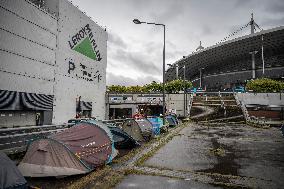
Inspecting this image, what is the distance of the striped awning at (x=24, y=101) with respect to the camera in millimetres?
23686

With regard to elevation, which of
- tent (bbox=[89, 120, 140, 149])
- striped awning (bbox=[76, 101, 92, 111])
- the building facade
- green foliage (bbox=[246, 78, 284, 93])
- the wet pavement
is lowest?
the wet pavement

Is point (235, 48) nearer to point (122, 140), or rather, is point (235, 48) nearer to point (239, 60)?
point (239, 60)

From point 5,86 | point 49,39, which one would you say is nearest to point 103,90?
point 49,39

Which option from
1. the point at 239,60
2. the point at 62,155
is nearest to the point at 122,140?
the point at 62,155

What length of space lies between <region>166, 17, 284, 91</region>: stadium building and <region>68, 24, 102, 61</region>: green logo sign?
39.0 metres

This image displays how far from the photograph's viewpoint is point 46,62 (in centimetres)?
2903

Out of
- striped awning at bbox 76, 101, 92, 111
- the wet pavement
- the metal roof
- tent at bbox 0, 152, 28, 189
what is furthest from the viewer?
the metal roof

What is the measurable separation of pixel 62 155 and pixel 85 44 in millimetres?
30793

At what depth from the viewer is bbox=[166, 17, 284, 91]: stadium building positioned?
74.2m

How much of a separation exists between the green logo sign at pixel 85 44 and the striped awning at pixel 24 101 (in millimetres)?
8470

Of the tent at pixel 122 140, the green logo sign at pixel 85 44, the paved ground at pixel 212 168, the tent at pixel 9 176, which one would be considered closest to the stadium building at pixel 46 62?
the green logo sign at pixel 85 44

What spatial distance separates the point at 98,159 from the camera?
8.95 meters

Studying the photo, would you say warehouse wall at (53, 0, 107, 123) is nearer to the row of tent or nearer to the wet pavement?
the row of tent

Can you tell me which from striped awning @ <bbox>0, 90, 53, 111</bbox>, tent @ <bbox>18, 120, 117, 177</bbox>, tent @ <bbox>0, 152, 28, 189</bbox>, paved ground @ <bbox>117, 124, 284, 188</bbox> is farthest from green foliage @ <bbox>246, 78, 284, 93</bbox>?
tent @ <bbox>0, 152, 28, 189</bbox>
